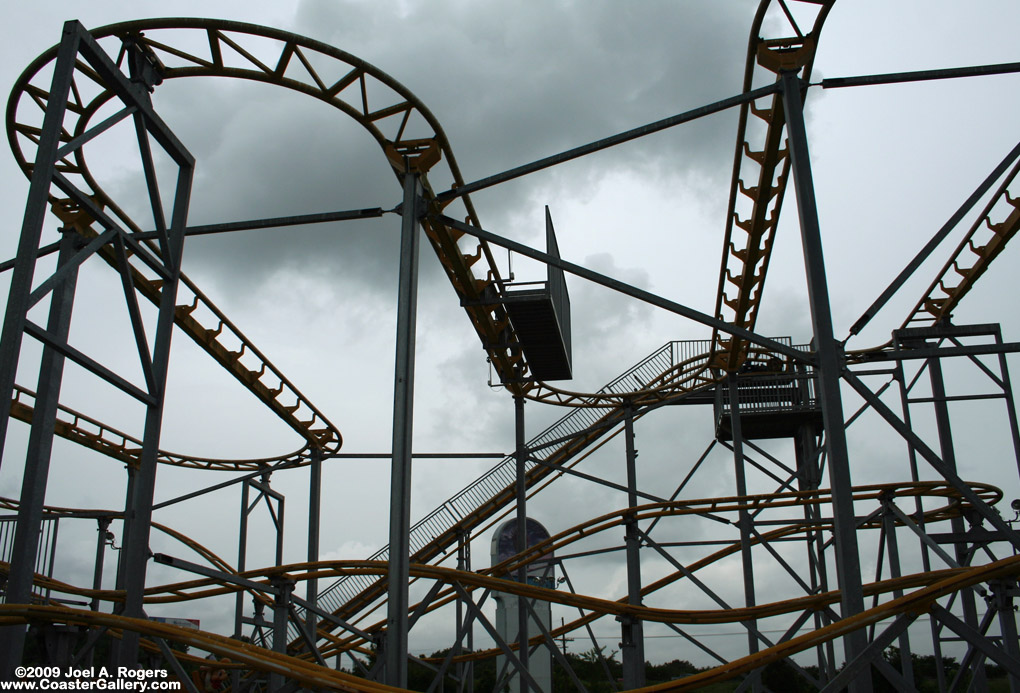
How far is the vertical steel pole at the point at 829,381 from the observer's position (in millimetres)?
7609

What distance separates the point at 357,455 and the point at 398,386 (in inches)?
387

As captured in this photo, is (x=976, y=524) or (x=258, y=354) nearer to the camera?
(x=976, y=524)

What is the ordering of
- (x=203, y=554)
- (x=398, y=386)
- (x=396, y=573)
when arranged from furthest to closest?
(x=203, y=554) → (x=398, y=386) → (x=396, y=573)

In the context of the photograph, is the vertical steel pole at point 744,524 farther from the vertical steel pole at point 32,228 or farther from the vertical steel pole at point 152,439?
the vertical steel pole at point 32,228

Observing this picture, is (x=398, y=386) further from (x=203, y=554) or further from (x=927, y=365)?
(x=203, y=554)

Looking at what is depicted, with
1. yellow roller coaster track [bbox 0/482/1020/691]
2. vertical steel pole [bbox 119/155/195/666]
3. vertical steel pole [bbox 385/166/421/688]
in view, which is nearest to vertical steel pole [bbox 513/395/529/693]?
yellow roller coaster track [bbox 0/482/1020/691]

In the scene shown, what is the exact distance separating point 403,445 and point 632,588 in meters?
5.53

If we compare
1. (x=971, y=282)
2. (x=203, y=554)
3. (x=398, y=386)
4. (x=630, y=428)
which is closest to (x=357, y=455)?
(x=203, y=554)

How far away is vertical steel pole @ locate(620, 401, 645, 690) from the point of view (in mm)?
10759

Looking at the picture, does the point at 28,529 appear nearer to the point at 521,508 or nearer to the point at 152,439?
the point at 152,439

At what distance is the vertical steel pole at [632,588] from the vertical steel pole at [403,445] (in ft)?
10.4

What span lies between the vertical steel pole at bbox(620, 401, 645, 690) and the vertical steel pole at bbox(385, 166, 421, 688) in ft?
10.4

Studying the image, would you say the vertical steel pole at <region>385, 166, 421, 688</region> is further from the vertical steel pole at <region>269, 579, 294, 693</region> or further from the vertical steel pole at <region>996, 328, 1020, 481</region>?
the vertical steel pole at <region>996, 328, 1020, 481</region>

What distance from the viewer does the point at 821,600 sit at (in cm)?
1018
